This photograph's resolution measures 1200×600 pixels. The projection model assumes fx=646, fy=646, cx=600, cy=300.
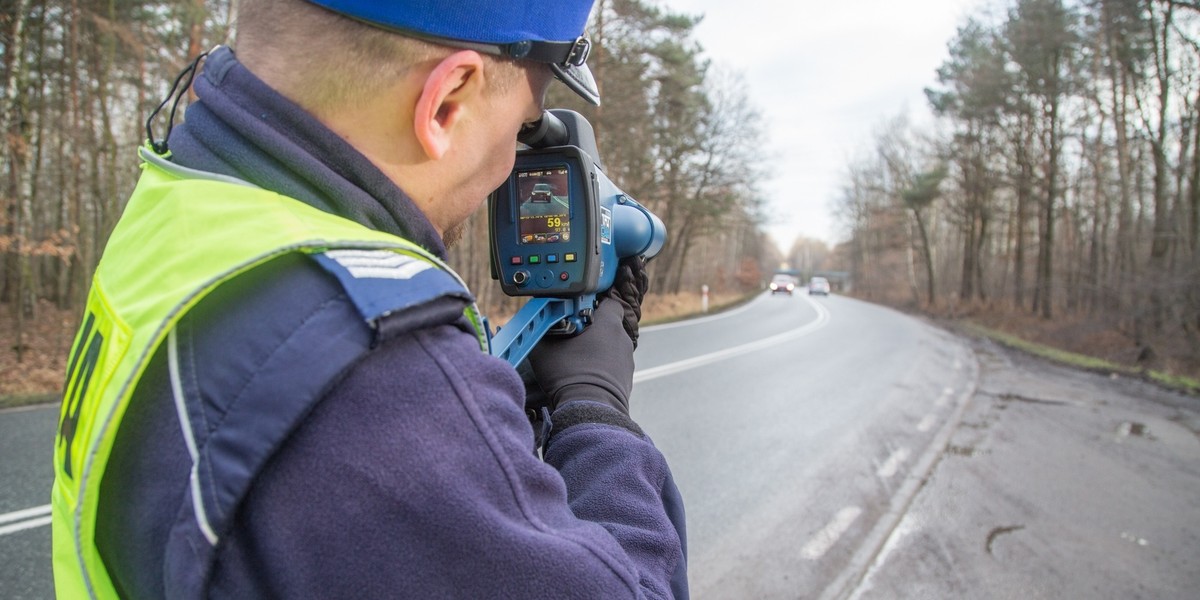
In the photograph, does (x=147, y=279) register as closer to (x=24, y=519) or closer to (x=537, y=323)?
(x=537, y=323)

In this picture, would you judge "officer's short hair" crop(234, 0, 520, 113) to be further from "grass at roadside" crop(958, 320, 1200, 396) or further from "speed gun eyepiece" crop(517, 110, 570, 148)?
"grass at roadside" crop(958, 320, 1200, 396)

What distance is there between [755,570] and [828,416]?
150 inches

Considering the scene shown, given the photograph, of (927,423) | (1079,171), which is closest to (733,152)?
(1079,171)

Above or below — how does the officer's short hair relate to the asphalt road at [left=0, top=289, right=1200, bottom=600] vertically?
above

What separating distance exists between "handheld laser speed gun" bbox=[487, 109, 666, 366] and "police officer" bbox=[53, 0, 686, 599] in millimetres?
758

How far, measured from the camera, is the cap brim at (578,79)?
39.3 inches

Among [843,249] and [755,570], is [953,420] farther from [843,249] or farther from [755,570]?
[843,249]

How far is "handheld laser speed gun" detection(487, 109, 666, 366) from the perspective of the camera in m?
1.57

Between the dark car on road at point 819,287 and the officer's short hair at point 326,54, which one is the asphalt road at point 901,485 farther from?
the dark car on road at point 819,287

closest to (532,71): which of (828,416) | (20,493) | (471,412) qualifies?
(471,412)

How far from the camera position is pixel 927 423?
678cm

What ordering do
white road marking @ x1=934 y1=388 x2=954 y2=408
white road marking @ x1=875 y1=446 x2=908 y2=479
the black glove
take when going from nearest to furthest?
the black glove < white road marking @ x1=875 y1=446 x2=908 y2=479 < white road marking @ x1=934 y1=388 x2=954 y2=408

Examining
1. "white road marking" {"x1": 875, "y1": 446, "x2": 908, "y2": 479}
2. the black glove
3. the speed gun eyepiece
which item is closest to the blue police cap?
the speed gun eyepiece

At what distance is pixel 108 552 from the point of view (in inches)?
25.5
